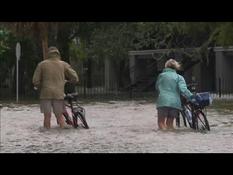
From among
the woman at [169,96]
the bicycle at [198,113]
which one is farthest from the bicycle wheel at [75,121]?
the bicycle at [198,113]

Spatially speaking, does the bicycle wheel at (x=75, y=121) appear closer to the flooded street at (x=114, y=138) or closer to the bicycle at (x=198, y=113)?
the flooded street at (x=114, y=138)

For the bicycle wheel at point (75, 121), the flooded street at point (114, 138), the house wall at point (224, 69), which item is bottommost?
the flooded street at point (114, 138)

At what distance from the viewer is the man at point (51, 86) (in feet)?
43.3

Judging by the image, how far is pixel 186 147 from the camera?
10.1 m

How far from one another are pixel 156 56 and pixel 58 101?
23301 millimetres

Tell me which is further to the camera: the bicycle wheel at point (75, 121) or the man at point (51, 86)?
the bicycle wheel at point (75, 121)

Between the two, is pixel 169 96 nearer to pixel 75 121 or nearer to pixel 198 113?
pixel 198 113

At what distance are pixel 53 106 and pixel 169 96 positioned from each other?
103 inches

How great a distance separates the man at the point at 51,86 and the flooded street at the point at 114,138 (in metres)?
0.40

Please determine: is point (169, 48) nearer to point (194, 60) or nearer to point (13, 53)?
point (194, 60)

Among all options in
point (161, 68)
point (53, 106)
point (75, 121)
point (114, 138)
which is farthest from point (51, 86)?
point (161, 68)
